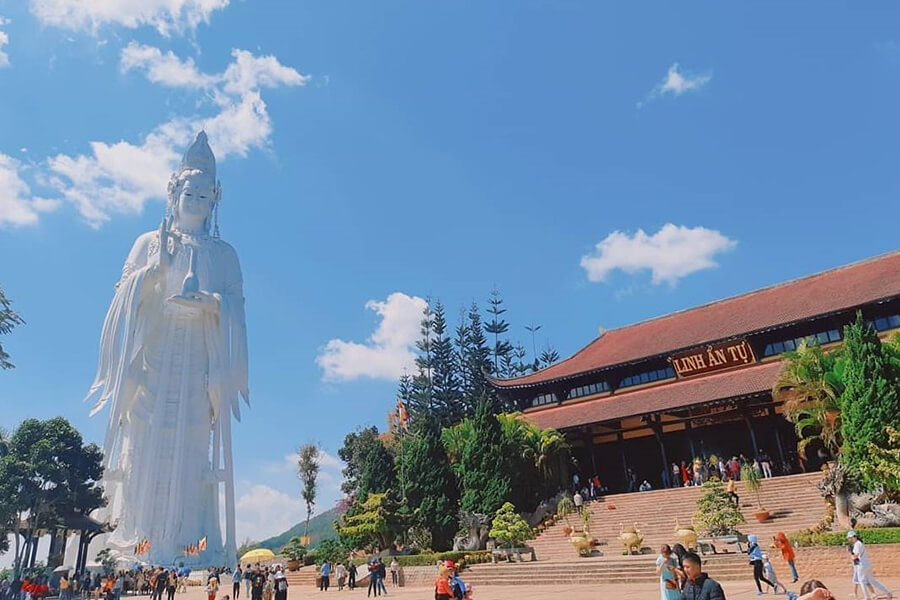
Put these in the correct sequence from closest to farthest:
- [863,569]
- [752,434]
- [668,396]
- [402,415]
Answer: [863,569], [752,434], [668,396], [402,415]

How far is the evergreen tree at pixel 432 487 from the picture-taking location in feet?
77.8

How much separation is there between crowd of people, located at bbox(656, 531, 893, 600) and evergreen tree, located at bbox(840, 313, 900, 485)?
3.65 meters

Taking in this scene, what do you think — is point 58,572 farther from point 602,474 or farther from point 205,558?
point 602,474

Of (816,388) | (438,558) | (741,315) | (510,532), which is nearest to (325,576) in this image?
(438,558)

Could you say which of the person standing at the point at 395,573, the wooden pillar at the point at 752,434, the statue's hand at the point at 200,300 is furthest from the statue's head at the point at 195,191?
the wooden pillar at the point at 752,434

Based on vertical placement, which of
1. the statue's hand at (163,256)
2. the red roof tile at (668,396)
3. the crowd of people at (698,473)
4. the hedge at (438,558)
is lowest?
the hedge at (438,558)

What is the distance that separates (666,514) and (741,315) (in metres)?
10.9

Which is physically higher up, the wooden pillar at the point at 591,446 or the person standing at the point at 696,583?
the wooden pillar at the point at 591,446

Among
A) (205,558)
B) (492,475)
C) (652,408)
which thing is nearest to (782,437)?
(652,408)

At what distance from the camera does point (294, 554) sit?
28.3 metres

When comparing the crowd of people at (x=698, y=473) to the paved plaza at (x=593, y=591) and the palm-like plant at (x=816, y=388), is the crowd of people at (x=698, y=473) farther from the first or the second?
the paved plaza at (x=593, y=591)

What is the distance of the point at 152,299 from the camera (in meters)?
35.9

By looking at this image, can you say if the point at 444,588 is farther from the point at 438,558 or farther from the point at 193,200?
the point at 193,200

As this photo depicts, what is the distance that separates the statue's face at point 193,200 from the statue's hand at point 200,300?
4.96 m
